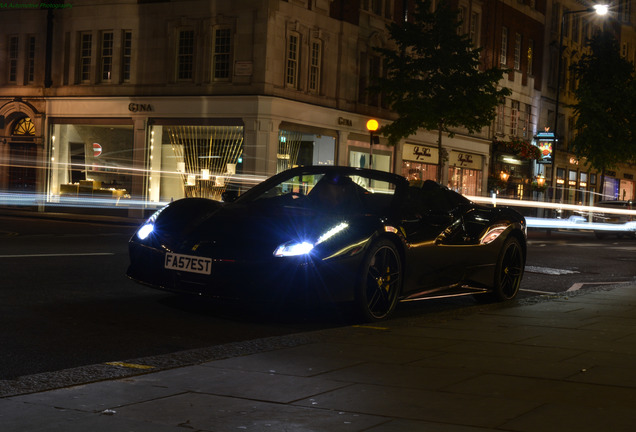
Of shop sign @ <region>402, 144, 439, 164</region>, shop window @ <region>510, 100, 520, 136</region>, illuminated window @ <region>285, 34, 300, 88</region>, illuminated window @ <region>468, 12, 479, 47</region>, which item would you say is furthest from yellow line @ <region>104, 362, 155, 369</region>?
shop window @ <region>510, 100, 520, 136</region>

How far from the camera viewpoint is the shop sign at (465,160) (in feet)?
146

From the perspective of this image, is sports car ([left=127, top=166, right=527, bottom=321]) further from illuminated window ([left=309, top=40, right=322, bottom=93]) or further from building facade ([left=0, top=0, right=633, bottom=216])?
illuminated window ([left=309, top=40, right=322, bottom=93])

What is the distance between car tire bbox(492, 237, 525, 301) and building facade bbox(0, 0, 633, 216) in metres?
22.0

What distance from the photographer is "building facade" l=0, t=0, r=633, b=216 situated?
32.1 meters

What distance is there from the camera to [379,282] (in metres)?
8.05

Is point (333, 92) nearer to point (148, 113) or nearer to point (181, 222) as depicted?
point (148, 113)

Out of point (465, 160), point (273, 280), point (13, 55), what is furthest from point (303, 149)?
point (273, 280)

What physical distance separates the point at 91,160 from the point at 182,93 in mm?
4880

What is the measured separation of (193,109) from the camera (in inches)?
1296

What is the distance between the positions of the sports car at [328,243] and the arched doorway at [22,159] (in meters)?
29.0

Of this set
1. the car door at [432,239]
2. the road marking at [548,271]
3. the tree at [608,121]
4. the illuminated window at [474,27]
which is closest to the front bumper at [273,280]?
the car door at [432,239]

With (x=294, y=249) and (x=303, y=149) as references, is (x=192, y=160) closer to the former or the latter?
(x=303, y=149)

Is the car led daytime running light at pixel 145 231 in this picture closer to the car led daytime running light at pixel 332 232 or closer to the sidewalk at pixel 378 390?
the car led daytime running light at pixel 332 232

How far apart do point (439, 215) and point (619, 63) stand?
139 feet
